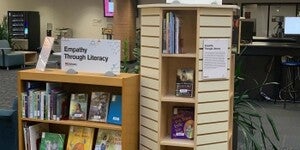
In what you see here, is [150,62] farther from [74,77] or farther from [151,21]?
[74,77]

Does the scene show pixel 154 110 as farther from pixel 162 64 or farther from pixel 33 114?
pixel 33 114

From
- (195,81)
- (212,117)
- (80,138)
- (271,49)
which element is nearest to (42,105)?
(80,138)

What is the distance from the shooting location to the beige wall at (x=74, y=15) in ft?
54.1

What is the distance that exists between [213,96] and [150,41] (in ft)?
2.04

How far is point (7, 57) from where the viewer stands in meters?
12.3

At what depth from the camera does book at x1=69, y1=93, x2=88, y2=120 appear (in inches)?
132

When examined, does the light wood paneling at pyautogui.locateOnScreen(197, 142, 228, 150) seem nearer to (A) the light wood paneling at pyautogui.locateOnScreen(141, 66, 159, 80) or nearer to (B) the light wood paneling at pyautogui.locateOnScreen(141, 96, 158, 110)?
(B) the light wood paneling at pyautogui.locateOnScreen(141, 96, 158, 110)

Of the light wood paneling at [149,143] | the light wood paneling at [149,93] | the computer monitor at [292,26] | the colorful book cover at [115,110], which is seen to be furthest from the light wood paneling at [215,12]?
the computer monitor at [292,26]

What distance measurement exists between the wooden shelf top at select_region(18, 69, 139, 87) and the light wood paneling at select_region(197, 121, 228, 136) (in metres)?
0.65

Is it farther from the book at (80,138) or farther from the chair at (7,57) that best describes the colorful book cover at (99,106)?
the chair at (7,57)

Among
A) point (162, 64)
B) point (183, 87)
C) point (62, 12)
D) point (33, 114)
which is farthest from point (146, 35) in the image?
point (62, 12)

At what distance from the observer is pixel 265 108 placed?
24.1ft

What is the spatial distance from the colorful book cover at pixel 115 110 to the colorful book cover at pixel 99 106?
0.04 metres

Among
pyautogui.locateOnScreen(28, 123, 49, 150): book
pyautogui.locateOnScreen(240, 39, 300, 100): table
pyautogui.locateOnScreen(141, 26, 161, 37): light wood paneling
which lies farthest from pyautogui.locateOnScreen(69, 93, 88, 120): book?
pyautogui.locateOnScreen(240, 39, 300, 100): table
